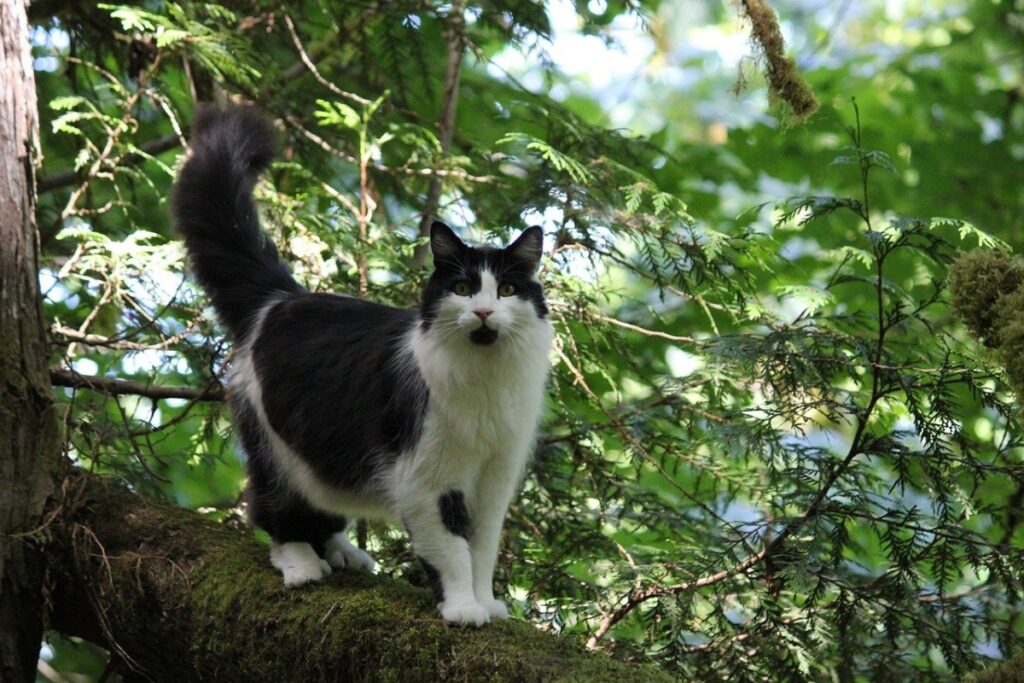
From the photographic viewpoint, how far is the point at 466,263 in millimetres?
3221

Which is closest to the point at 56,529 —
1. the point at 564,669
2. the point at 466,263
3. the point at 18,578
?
the point at 18,578

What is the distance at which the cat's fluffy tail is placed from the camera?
3.91 m

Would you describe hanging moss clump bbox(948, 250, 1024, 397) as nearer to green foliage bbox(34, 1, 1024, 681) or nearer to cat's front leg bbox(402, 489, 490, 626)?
green foliage bbox(34, 1, 1024, 681)

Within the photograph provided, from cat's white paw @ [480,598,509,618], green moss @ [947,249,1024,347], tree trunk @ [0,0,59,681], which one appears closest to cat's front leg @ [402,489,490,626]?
cat's white paw @ [480,598,509,618]

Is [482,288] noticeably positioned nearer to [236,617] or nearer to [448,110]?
[236,617]

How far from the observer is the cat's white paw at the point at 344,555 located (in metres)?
3.80

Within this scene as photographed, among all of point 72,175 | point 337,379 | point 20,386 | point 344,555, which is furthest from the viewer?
point 72,175

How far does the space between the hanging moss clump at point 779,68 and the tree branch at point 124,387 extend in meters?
2.54

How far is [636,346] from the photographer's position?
5.41m

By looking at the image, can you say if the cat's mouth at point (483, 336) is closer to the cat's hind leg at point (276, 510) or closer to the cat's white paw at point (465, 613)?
the cat's white paw at point (465, 613)

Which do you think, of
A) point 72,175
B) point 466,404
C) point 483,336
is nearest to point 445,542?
point 466,404

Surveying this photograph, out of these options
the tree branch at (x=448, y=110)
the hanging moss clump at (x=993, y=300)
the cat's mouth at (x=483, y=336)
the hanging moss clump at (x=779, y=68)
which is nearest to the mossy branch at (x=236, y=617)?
the cat's mouth at (x=483, y=336)

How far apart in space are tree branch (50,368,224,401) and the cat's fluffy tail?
40 centimetres

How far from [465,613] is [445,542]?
1.00ft
